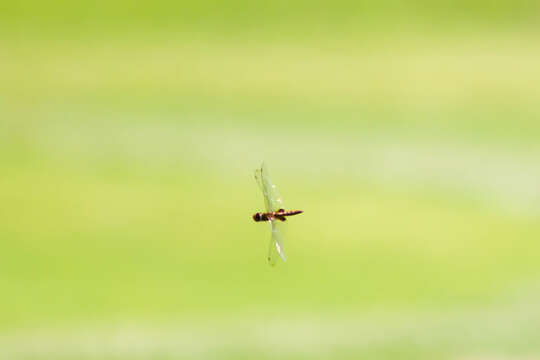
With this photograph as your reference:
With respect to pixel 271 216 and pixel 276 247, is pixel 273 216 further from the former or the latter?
pixel 276 247

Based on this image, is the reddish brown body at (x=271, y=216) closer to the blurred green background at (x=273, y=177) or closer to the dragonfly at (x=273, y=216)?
the dragonfly at (x=273, y=216)

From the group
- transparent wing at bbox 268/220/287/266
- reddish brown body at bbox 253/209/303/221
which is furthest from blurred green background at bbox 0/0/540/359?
reddish brown body at bbox 253/209/303/221

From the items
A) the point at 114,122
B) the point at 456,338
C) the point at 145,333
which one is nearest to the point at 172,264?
the point at 145,333

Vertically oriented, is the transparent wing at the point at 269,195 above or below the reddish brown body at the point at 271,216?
above

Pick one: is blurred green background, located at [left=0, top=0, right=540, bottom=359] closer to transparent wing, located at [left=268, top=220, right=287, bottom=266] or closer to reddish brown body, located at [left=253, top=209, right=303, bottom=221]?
transparent wing, located at [left=268, top=220, right=287, bottom=266]

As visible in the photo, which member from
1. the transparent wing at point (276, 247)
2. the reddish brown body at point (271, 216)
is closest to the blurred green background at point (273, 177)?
the transparent wing at point (276, 247)
